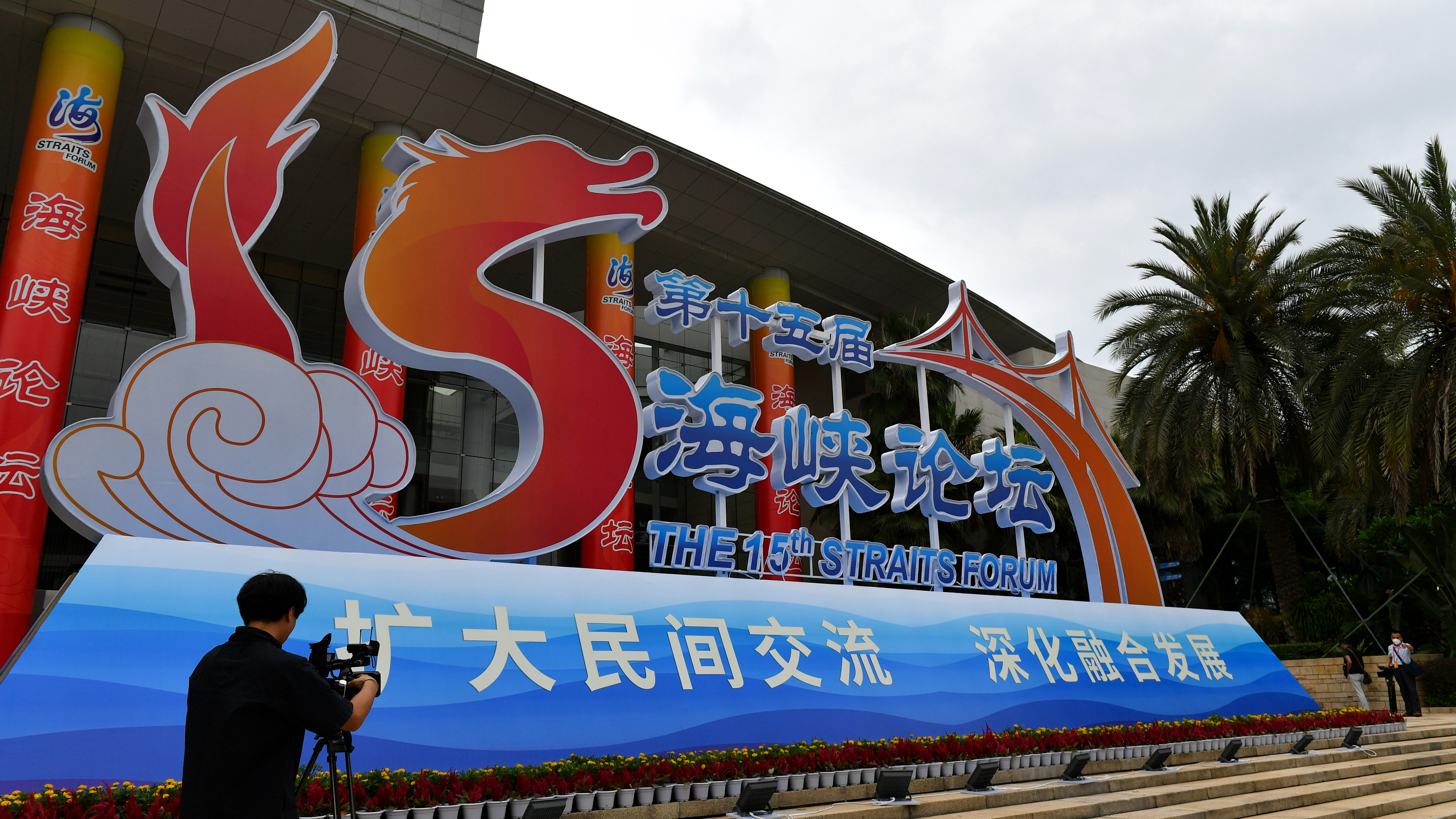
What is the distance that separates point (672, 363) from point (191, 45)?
1628 cm

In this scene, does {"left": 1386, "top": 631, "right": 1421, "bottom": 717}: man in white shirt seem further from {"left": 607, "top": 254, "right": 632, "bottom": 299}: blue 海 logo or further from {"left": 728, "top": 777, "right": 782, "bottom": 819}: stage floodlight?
{"left": 607, "top": 254, "right": 632, "bottom": 299}: blue 海 logo

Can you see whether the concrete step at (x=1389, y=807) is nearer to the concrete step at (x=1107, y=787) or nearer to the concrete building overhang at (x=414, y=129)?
the concrete step at (x=1107, y=787)

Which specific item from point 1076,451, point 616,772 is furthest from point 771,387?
point 616,772

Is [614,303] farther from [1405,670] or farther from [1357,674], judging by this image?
[1405,670]

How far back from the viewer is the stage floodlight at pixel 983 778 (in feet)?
31.7

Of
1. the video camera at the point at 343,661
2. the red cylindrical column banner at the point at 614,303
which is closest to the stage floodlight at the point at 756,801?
the video camera at the point at 343,661

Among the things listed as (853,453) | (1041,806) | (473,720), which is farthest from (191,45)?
(1041,806)

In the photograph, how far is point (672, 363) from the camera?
3109cm

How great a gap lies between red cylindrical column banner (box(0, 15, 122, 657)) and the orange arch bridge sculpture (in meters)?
14.6

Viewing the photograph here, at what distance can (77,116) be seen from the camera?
17.2 metres

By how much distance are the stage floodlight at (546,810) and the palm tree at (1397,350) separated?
58.3 feet

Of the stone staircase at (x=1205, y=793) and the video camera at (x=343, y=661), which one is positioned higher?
the video camera at (x=343, y=661)

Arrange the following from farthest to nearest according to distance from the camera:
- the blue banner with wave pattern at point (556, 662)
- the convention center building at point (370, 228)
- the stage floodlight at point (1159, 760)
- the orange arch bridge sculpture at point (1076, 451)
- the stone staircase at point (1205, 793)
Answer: the convention center building at point (370, 228)
the orange arch bridge sculpture at point (1076, 451)
the stage floodlight at point (1159, 760)
the stone staircase at point (1205, 793)
the blue banner with wave pattern at point (556, 662)

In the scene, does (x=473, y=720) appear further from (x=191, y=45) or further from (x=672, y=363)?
(x=672, y=363)
